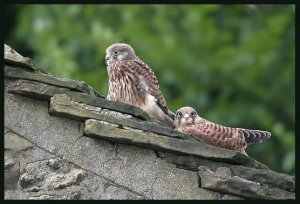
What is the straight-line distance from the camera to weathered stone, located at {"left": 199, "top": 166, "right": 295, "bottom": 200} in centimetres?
658

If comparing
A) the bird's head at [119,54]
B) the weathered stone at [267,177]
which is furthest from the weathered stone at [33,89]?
the bird's head at [119,54]

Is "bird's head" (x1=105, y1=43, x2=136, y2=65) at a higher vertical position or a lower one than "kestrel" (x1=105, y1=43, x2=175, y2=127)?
higher

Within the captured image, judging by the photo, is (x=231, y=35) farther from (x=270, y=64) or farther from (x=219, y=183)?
(x=219, y=183)

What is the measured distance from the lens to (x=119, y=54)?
973 centimetres

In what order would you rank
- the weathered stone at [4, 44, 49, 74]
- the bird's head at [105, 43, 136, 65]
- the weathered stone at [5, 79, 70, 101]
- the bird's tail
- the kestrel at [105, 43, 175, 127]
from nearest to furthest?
1. the weathered stone at [5, 79, 70, 101]
2. the weathered stone at [4, 44, 49, 74]
3. the bird's tail
4. the kestrel at [105, 43, 175, 127]
5. the bird's head at [105, 43, 136, 65]

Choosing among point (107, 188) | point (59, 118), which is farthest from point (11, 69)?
point (107, 188)

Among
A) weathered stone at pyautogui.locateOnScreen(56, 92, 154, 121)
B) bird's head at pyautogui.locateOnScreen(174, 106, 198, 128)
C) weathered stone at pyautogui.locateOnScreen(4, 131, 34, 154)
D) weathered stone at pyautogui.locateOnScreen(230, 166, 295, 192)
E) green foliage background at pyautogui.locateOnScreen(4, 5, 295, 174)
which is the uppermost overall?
green foliage background at pyautogui.locateOnScreen(4, 5, 295, 174)

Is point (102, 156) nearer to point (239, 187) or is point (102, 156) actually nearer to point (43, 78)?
point (43, 78)

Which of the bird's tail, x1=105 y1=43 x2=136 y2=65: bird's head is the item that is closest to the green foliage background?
x1=105 y1=43 x2=136 y2=65: bird's head

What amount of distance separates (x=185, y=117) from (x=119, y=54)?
1.45 metres

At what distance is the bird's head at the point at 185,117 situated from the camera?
838 cm

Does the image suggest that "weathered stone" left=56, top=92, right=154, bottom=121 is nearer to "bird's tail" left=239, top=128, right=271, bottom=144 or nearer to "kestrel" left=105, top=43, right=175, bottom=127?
"bird's tail" left=239, top=128, right=271, bottom=144

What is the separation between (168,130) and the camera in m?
6.83

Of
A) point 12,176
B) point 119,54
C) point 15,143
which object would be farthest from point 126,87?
point 12,176
